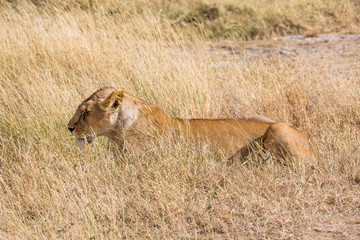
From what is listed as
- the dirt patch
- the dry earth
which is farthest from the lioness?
the dirt patch

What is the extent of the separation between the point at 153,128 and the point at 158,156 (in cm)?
26

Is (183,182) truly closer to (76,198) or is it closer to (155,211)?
(155,211)

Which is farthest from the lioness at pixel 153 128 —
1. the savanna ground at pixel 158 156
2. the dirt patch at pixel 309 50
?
the dirt patch at pixel 309 50

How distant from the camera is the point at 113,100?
14.5 feet

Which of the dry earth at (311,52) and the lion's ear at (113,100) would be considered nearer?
the lion's ear at (113,100)

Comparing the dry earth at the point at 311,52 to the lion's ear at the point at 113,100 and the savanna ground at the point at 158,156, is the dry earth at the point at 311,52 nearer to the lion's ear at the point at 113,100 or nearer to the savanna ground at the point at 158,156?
the savanna ground at the point at 158,156

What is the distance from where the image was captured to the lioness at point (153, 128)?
4.43 meters

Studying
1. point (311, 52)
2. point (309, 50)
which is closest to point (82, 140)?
point (311, 52)

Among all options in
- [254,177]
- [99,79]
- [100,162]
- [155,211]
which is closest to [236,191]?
[254,177]

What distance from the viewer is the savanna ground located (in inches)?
152

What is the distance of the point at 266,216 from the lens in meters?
3.92

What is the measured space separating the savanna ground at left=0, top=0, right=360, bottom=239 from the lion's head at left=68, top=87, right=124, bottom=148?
0.30 meters

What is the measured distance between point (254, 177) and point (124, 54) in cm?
315

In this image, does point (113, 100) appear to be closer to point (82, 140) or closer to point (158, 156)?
point (82, 140)
